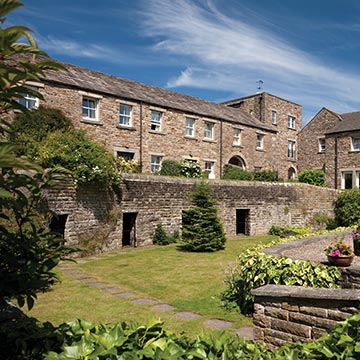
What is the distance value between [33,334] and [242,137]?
26495 mm

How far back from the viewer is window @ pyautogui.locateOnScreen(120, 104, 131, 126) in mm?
20938

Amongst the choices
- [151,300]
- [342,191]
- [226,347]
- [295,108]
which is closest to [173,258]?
[151,300]

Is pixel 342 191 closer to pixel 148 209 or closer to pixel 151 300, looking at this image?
pixel 148 209

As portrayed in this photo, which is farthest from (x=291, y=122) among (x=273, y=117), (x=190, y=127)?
(x=190, y=127)

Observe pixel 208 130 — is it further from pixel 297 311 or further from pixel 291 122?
pixel 297 311

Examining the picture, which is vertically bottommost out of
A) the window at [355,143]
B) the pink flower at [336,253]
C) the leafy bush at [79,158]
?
the pink flower at [336,253]

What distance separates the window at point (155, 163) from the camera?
2253cm

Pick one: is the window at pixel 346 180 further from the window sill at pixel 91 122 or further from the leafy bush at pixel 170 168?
the window sill at pixel 91 122

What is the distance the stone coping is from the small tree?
960 centimetres

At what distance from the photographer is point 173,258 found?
42.7ft

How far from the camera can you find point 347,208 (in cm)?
2325

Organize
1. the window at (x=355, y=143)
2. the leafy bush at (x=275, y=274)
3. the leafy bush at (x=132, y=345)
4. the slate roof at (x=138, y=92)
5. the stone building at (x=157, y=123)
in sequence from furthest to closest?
the window at (x=355, y=143)
the slate roof at (x=138, y=92)
the stone building at (x=157, y=123)
the leafy bush at (x=275, y=274)
the leafy bush at (x=132, y=345)

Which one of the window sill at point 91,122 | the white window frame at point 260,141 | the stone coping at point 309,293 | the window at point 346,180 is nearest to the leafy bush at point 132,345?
the stone coping at point 309,293

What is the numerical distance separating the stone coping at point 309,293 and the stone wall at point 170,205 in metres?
9.29
